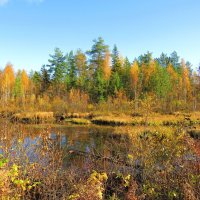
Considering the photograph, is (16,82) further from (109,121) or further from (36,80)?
(109,121)

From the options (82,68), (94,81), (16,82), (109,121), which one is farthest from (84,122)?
(16,82)

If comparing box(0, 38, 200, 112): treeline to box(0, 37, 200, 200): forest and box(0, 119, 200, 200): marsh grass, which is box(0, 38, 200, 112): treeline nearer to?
box(0, 37, 200, 200): forest

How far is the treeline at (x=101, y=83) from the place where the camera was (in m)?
44.3

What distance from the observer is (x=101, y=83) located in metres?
47.2

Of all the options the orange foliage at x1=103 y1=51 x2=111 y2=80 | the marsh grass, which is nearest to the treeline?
the orange foliage at x1=103 y1=51 x2=111 y2=80

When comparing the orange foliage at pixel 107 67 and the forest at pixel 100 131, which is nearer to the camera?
the forest at pixel 100 131

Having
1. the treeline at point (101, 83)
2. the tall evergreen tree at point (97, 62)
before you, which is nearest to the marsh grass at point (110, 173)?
the treeline at point (101, 83)

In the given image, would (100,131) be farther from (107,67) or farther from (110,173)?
(107,67)

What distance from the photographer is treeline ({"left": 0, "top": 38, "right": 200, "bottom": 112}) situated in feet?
145

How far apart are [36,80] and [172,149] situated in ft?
188

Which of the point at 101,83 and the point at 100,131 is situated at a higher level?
the point at 101,83

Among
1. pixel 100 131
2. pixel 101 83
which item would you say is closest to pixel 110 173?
pixel 100 131

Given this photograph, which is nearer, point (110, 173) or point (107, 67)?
point (110, 173)

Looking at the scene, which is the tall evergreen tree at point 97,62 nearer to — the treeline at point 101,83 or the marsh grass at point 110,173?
the treeline at point 101,83
